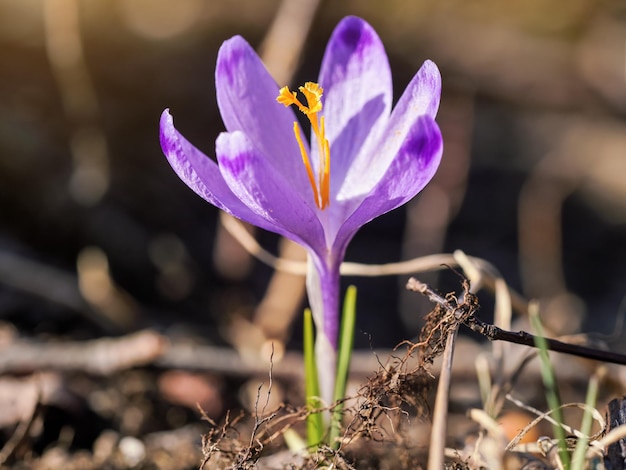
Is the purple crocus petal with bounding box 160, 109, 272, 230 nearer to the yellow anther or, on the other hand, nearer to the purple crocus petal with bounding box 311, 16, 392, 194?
the yellow anther

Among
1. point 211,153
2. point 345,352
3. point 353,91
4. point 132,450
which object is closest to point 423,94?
point 353,91

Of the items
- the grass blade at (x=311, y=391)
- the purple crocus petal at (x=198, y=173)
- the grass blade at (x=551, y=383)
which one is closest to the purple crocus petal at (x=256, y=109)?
the purple crocus petal at (x=198, y=173)

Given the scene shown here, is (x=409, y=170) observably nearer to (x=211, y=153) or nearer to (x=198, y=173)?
(x=198, y=173)

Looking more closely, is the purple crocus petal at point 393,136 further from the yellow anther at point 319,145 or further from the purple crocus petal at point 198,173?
the purple crocus petal at point 198,173

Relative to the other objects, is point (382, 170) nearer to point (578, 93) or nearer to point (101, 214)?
point (101, 214)

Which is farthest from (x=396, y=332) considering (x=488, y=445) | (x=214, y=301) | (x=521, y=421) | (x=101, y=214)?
(x=488, y=445)

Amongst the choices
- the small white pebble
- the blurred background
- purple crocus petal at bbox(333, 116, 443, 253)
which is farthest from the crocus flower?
the blurred background
